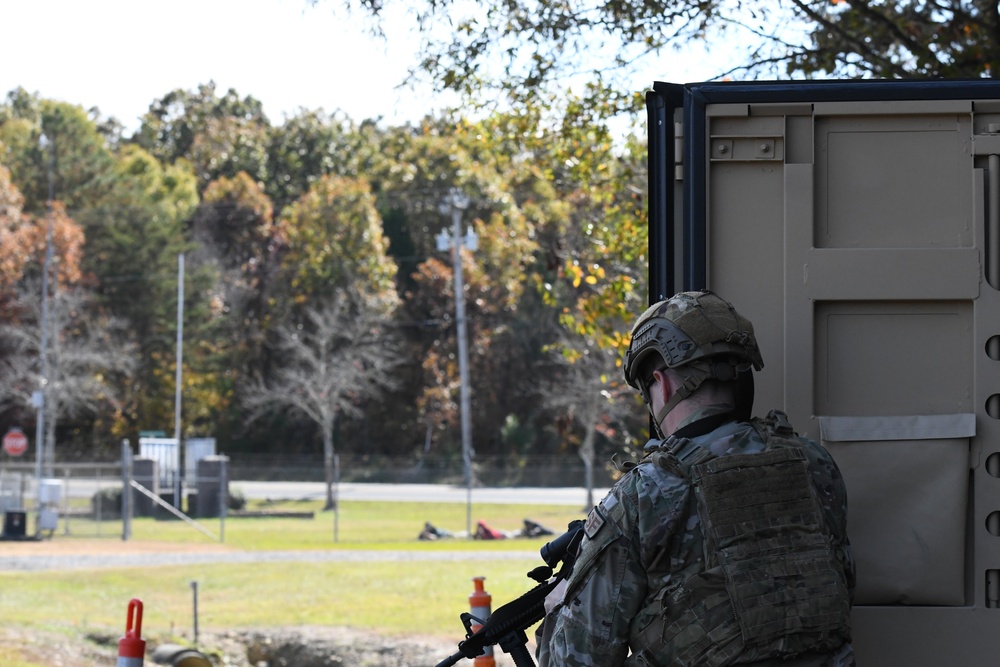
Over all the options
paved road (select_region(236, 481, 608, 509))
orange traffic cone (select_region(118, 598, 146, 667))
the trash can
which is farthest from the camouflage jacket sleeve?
paved road (select_region(236, 481, 608, 509))

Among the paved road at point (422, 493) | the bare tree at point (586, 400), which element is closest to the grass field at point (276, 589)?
the paved road at point (422, 493)

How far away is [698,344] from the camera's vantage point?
119 inches

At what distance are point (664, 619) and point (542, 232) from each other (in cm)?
3747

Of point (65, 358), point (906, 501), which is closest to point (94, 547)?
point (906, 501)

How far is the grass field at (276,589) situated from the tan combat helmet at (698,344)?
28.9ft

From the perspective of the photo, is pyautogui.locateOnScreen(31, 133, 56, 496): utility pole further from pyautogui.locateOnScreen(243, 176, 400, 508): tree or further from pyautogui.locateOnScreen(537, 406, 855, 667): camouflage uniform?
pyautogui.locateOnScreen(537, 406, 855, 667): camouflage uniform

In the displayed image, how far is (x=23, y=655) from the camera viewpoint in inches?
423

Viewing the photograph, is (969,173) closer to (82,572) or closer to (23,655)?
(23,655)

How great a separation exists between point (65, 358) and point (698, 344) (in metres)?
43.0

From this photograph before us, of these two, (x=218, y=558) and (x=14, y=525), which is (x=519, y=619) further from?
(x=14, y=525)

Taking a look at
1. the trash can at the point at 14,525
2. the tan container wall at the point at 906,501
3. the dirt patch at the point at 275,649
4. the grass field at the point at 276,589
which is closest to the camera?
the tan container wall at the point at 906,501

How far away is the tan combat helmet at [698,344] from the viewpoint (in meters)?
3.02

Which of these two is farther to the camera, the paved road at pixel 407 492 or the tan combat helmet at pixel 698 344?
the paved road at pixel 407 492

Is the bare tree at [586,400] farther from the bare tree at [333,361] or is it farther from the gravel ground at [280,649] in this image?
the gravel ground at [280,649]
